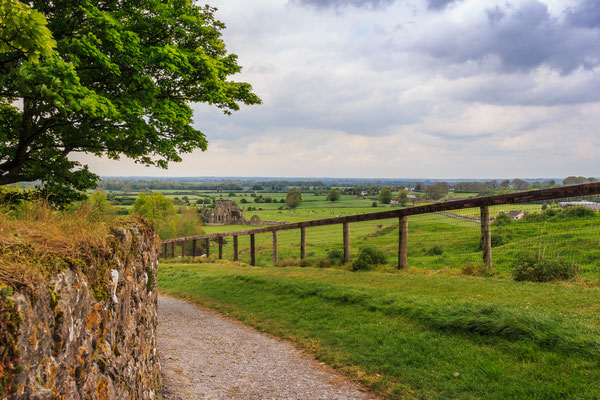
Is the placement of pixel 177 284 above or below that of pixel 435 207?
below

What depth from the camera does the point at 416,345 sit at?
6004mm

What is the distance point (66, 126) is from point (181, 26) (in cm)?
402

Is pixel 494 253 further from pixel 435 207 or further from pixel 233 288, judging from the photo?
pixel 233 288

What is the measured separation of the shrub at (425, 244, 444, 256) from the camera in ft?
39.1

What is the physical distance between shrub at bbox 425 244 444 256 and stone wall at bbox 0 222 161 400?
30.8 feet

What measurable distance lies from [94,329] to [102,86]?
8055 mm

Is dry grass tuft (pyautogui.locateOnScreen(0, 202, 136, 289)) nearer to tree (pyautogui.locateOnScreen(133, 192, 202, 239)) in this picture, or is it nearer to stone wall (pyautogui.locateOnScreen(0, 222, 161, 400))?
stone wall (pyautogui.locateOnScreen(0, 222, 161, 400))

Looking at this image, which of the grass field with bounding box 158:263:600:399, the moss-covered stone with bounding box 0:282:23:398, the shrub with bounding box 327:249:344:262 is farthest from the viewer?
the shrub with bounding box 327:249:344:262

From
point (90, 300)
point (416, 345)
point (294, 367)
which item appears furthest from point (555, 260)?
point (90, 300)

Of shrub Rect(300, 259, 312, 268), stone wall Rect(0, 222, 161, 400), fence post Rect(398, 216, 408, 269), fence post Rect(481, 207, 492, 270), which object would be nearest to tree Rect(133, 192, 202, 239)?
shrub Rect(300, 259, 312, 268)

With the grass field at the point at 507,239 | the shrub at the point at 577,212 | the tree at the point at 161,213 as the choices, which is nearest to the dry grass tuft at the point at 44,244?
the grass field at the point at 507,239

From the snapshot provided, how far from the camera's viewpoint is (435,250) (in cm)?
1230

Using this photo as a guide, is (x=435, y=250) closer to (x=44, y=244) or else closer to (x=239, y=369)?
(x=239, y=369)

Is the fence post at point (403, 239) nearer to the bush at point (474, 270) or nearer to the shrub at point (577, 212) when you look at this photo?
the bush at point (474, 270)
